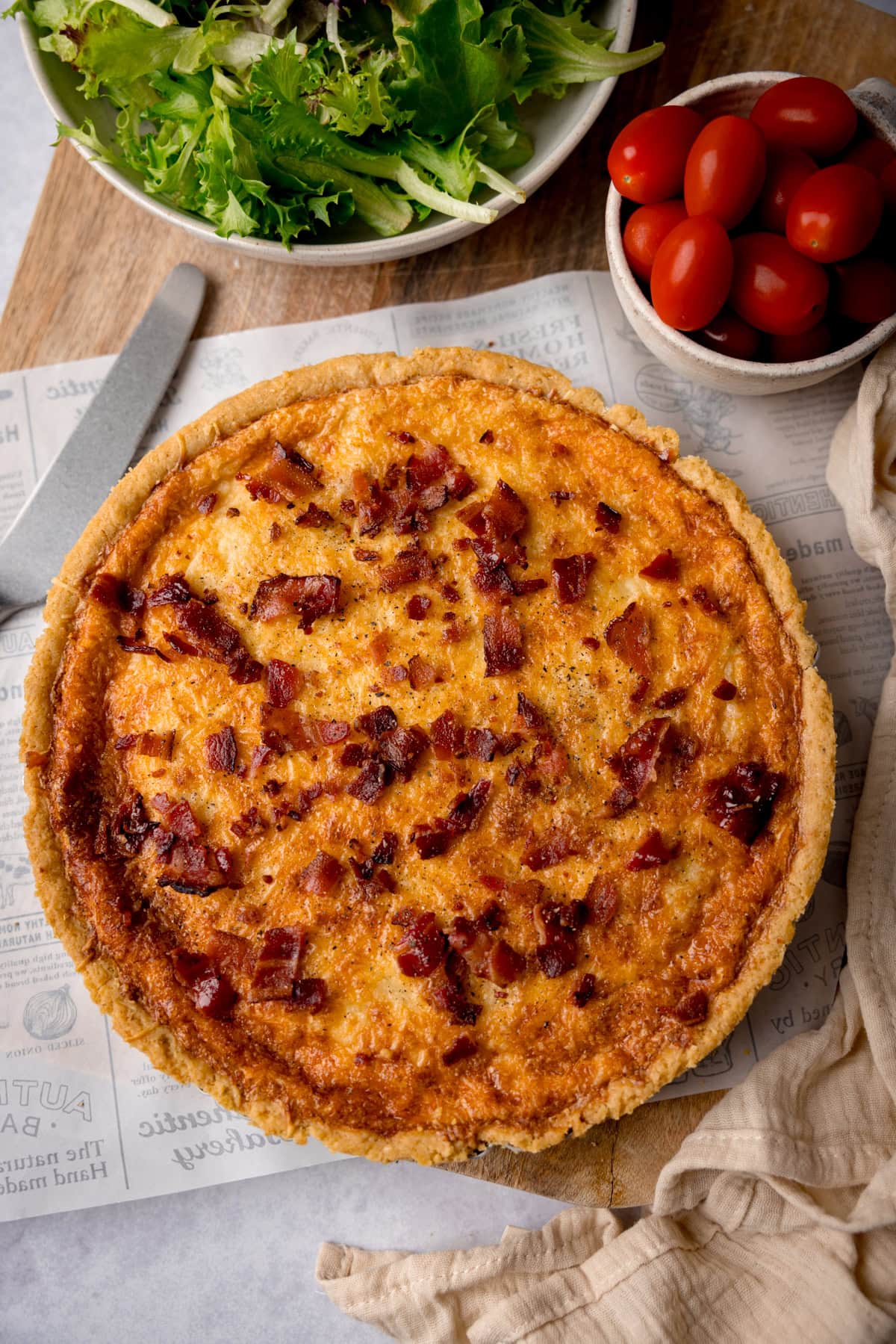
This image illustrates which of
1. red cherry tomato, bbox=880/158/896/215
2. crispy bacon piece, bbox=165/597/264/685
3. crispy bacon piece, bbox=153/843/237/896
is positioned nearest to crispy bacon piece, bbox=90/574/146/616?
crispy bacon piece, bbox=165/597/264/685

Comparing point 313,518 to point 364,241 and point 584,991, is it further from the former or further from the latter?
point 584,991

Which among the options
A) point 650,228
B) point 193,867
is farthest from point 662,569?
point 193,867

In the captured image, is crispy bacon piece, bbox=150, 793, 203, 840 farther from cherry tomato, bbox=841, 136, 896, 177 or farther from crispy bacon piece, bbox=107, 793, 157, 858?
cherry tomato, bbox=841, 136, 896, 177

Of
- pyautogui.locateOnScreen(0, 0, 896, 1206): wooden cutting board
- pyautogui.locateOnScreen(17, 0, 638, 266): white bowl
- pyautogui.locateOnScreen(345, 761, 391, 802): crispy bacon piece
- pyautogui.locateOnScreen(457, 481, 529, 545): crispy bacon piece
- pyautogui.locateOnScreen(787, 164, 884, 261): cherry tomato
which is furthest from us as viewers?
pyautogui.locateOnScreen(0, 0, 896, 1206): wooden cutting board

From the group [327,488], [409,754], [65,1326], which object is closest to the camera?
[409,754]

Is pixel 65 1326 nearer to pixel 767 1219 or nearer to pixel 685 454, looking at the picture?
pixel 767 1219

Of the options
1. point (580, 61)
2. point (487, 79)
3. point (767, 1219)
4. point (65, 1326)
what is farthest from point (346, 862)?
point (580, 61)
